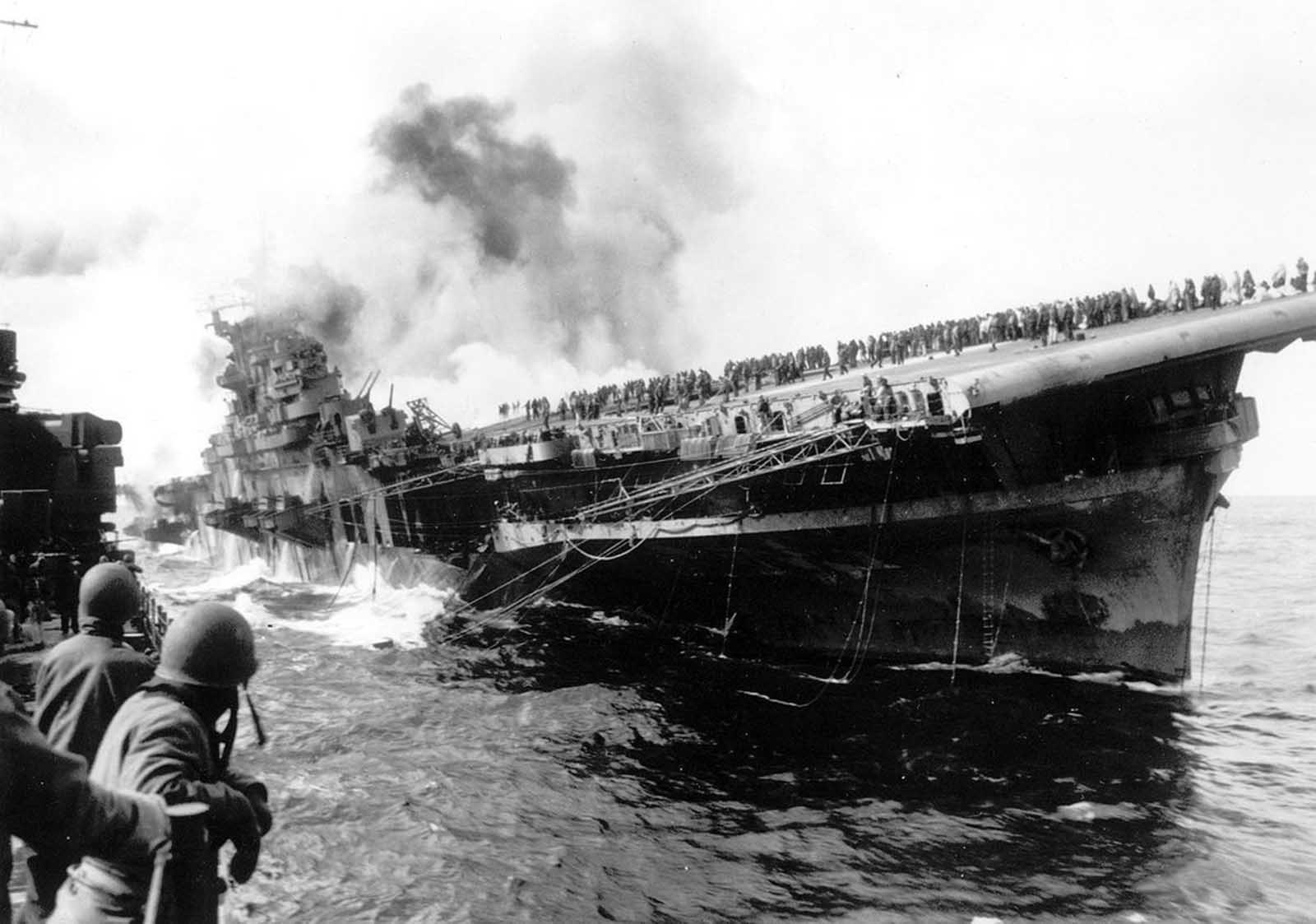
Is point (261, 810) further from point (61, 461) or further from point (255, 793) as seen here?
point (61, 461)

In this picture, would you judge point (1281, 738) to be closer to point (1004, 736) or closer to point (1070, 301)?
point (1004, 736)

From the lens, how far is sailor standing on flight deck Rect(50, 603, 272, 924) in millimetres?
2381

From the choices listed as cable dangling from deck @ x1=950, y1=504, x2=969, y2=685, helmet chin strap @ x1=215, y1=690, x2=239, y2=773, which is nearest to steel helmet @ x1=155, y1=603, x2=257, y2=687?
helmet chin strap @ x1=215, y1=690, x2=239, y2=773

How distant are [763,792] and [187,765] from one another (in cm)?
826

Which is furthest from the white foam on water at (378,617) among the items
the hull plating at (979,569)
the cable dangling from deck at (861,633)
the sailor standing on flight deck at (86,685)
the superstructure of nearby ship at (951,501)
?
the sailor standing on flight deck at (86,685)

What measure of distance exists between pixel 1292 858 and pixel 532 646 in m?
12.1

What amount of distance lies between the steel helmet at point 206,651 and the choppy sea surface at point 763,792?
17.6 feet

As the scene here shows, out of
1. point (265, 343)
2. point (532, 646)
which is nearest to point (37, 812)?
point (532, 646)

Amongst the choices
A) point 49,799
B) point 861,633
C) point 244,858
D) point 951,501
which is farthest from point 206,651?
point 861,633

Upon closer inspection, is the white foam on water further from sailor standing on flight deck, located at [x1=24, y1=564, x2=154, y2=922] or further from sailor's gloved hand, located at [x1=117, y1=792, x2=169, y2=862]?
sailor's gloved hand, located at [x1=117, y1=792, x2=169, y2=862]

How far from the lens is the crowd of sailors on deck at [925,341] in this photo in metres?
17.5

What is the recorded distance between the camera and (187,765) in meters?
2.40

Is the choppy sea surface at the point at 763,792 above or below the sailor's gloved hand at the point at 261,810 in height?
below

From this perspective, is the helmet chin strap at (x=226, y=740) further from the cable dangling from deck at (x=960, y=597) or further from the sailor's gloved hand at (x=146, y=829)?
the cable dangling from deck at (x=960, y=597)
